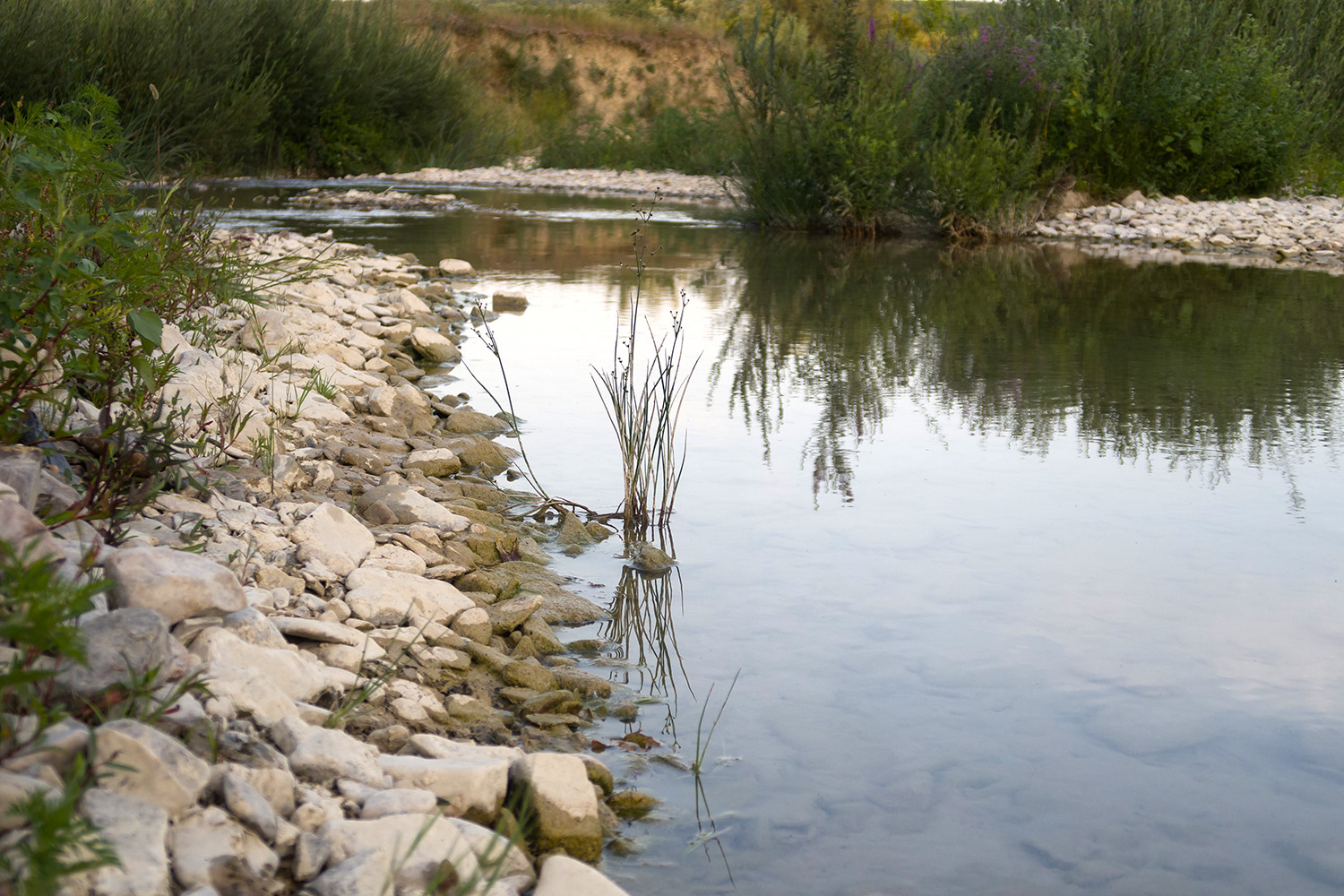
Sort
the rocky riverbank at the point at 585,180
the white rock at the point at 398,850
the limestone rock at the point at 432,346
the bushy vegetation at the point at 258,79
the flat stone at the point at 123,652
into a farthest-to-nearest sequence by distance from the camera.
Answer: the rocky riverbank at the point at 585,180 < the bushy vegetation at the point at 258,79 < the limestone rock at the point at 432,346 < the flat stone at the point at 123,652 < the white rock at the point at 398,850

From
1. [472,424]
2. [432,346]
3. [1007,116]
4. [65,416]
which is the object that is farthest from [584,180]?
[65,416]

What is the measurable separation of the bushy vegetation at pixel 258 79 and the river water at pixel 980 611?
28.1ft

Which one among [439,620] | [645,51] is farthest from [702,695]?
[645,51]

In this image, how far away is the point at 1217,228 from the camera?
11453 mm

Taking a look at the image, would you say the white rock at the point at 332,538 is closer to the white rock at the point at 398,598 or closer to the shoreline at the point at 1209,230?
the white rock at the point at 398,598

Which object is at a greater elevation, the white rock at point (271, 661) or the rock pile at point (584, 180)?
the rock pile at point (584, 180)

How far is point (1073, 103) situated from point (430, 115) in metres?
11.6

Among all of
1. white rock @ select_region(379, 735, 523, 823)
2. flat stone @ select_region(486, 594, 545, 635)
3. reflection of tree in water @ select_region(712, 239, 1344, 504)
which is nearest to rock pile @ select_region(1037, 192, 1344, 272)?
reflection of tree in water @ select_region(712, 239, 1344, 504)

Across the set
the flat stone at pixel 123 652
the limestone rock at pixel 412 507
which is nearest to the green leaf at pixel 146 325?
the limestone rock at pixel 412 507

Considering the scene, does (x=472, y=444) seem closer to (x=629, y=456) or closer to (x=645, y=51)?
(x=629, y=456)

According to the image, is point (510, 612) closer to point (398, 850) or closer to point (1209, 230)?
point (398, 850)

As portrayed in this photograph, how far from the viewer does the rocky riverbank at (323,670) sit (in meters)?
1.55

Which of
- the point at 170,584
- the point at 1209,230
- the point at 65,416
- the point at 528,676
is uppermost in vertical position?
the point at 1209,230

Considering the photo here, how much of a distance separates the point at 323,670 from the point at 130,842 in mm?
783
